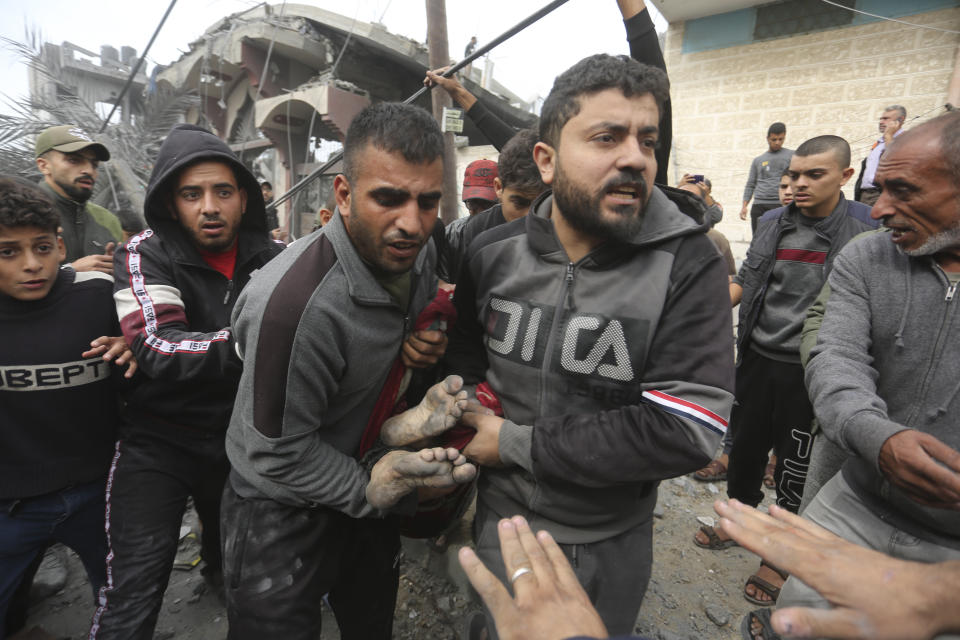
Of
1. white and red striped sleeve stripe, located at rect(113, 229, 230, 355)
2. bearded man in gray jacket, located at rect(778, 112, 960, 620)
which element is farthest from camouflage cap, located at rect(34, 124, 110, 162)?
bearded man in gray jacket, located at rect(778, 112, 960, 620)

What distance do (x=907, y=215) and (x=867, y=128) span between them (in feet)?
23.7

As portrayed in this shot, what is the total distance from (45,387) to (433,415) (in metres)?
1.71

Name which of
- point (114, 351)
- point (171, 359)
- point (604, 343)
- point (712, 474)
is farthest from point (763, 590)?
point (114, 351)

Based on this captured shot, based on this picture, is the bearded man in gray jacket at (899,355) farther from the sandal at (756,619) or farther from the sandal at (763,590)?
the sandal at (763,590)

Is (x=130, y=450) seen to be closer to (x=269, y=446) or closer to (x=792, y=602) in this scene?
(x=269, y=446)

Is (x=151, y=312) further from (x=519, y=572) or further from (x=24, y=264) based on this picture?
(x=519, y=572)

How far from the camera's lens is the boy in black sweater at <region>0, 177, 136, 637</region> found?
5.89ft

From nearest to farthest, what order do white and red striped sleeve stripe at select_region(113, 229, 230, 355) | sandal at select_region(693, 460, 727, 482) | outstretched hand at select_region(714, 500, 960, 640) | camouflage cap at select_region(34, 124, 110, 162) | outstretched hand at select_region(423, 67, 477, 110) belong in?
outstretched hand at select_region(714, 500, 960, 640) → white and red striped sleeve stripe at select_region(113, 229, 230, 355) → camouflage cap at select_region(34, 124, 110, 162) → outstretched hand at select_region(423, 67, 477, 110) → sandal at select_region(693, 460, 727, 482)

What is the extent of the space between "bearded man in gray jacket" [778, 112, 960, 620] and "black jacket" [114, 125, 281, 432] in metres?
2.07

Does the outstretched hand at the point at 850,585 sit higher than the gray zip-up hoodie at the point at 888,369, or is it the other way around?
the gray zip-up hoodie at the point at 888,369

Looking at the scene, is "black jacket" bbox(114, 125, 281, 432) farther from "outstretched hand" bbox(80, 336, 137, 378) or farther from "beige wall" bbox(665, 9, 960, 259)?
"beige wall" bbox(665, 9, 960, 259)

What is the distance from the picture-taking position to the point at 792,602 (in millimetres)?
1314

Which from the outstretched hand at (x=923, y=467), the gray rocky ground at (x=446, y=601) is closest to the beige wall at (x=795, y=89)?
the gray rocky ground at (x=446, y=601)

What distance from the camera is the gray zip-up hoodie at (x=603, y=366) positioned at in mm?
1178
